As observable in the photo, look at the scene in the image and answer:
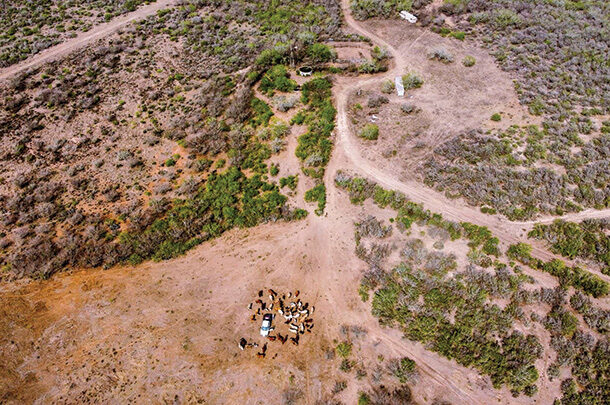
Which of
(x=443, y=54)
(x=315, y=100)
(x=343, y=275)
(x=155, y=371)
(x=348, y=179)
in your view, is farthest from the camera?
(x=443, y=54)

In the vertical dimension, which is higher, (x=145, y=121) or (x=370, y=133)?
(x=145, y=121)

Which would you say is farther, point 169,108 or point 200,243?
point 169,108

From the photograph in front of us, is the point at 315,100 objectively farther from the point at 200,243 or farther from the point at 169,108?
the point at 200,243

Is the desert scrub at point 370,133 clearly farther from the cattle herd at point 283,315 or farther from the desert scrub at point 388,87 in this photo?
the cattle herd at point 283,315

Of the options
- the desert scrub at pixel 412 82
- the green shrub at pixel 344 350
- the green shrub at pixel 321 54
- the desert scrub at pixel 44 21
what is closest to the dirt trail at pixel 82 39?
the desert scrub at pixel 44 21

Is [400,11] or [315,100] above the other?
[400,11]

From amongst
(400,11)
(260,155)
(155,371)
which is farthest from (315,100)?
(155,371)

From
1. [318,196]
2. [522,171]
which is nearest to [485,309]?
[522,171]

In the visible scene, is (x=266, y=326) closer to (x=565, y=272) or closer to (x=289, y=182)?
(x=289, y=182)
